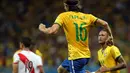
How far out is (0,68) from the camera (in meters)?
16.4

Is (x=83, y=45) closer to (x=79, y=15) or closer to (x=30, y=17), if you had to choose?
(x=79, y=15)

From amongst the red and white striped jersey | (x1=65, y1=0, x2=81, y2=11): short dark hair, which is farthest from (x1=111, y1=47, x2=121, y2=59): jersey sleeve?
the red and white striped jersey

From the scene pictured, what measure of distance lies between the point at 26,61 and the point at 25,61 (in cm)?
2

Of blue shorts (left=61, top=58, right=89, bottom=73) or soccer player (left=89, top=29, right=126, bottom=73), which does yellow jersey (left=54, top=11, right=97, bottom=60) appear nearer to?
blue shorts (left=61, top=58, right=89, bottom=73)

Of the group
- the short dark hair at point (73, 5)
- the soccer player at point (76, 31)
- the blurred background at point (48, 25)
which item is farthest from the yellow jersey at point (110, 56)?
the blurred background at point (48, 25)

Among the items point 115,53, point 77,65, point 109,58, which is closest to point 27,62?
point 77,65

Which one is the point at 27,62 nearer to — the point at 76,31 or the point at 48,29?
the point at 76,31

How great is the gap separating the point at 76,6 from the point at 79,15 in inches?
5.6

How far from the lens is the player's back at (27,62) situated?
9.11 m

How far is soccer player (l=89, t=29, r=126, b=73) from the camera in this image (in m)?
8.77

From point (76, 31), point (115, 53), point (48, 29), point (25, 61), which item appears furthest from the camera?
point (25, 61)

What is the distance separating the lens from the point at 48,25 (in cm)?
1953

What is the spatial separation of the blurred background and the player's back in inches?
265

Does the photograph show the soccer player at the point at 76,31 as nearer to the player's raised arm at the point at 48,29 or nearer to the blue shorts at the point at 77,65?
the blue shorts at the point at 77,65
